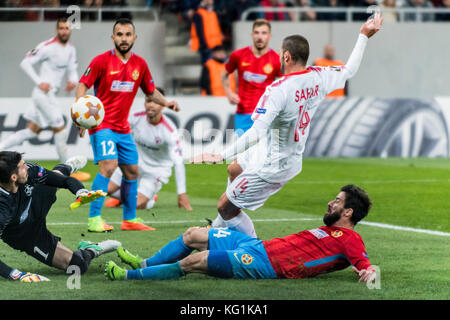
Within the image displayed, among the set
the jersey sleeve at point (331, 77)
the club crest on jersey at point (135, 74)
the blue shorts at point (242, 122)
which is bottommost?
the blue shorts at point (242, 122)

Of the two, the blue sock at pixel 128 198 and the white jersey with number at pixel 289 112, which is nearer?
the white jersey with number at pixel 289 112

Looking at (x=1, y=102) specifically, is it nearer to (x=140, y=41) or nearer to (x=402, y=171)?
(x=140, y=41)

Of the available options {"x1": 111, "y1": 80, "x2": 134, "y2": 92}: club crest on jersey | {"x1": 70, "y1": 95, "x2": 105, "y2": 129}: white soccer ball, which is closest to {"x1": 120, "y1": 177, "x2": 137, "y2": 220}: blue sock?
{"x1": 111, "y1": 80, "x2": 134, "y2": 92}: club crest on jersey

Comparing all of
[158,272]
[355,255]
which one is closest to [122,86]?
[158,272]

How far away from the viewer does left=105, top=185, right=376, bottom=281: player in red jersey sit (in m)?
6.05

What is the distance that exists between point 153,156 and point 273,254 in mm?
6025

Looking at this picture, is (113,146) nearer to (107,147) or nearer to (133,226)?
(107,147)

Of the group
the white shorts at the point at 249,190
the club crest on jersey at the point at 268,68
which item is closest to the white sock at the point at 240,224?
the white shorts at the point at 249,190

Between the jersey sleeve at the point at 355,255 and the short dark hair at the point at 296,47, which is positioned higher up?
the short dark hair at the point at 296,47

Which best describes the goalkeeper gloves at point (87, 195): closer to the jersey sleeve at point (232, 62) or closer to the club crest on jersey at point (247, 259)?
the club crest on jersey at point (247, 259)

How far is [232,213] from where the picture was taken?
720 centimetres

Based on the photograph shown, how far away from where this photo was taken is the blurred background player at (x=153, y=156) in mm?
11000

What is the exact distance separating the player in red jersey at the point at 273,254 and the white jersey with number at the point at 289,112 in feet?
2.42

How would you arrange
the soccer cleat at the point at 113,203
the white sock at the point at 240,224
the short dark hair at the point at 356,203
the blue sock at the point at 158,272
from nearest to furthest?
1. the blue sock at the point at 158,272
2. the short dark hair at the point at 356,203
3. the white sock at the point at 240,224
4. the soccer cleat at the point at 113,203
